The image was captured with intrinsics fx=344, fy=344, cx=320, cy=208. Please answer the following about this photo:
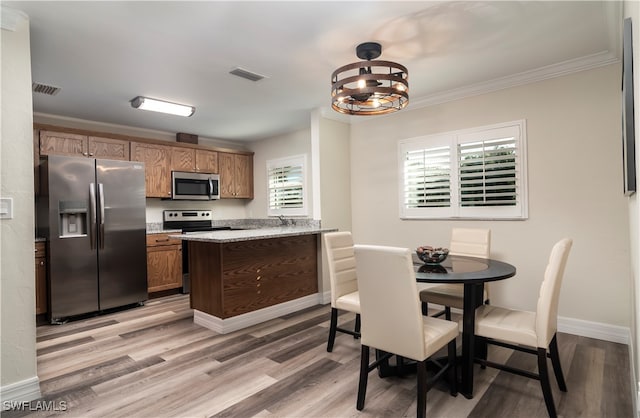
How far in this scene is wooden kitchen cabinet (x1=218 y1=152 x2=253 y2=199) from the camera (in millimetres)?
5855

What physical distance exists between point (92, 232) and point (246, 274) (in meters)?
1.90

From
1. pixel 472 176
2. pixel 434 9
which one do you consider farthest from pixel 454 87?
pixel 434 9

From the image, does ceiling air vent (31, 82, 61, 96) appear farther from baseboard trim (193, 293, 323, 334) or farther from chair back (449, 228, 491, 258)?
chair back (449, 228, 491, 258)

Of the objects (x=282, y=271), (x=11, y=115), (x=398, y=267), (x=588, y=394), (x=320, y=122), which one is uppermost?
(x=320, y=122)

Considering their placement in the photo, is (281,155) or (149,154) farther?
(281,155)

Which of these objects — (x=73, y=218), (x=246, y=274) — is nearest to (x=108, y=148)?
(x=73, y=218)

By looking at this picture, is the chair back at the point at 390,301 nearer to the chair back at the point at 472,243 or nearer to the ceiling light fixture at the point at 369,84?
the ceiling light fixture at the point at 369,84

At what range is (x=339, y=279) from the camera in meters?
2.88

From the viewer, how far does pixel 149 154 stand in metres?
4.94

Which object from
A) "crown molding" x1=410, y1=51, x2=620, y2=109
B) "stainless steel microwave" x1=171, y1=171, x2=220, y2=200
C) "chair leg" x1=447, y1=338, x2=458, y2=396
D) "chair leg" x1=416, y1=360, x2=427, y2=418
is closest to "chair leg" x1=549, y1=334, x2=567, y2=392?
"chair leg" x1=447, y1=338, x2=458, y2=396

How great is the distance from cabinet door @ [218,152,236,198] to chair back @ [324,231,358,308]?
3.42 meters

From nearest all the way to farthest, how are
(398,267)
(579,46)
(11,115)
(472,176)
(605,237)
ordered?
(398,267), (11,115), (579,46), (605,237), (472,176)

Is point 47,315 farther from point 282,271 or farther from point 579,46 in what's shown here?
point 579,46

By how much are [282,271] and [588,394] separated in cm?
280
